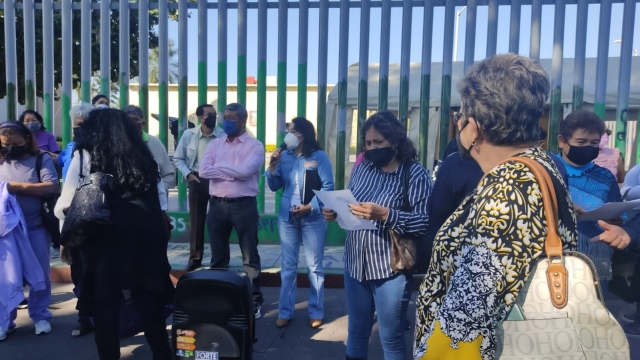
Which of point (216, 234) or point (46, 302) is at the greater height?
point (216, 234)

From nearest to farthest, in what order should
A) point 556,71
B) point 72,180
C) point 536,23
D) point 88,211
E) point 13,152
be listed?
1. point 88,211
2. point 72,180
3. point 13,152
4. point 536,23
5. point 556,71

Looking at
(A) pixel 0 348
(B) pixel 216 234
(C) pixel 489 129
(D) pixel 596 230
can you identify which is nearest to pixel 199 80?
(B) pixel 216 234

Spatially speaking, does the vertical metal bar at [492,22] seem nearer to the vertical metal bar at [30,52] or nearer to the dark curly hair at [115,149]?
the dark curly hair at [115,149]

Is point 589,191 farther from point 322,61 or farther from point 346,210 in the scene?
point 322,61

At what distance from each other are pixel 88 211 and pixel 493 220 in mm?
2345

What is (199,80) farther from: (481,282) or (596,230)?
(481,282)

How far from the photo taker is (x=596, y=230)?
11.2 feet

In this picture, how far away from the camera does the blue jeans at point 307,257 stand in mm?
4492

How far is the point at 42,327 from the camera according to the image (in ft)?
14.1

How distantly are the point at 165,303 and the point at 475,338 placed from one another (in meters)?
2.52

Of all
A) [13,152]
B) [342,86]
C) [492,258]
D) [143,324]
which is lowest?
[143,324]

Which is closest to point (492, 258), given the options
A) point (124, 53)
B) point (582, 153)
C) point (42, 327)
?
point (582, 153)

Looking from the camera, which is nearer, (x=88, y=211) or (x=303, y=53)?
(x=88, y=211)

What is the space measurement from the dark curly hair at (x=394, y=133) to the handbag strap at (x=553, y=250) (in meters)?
1.41
